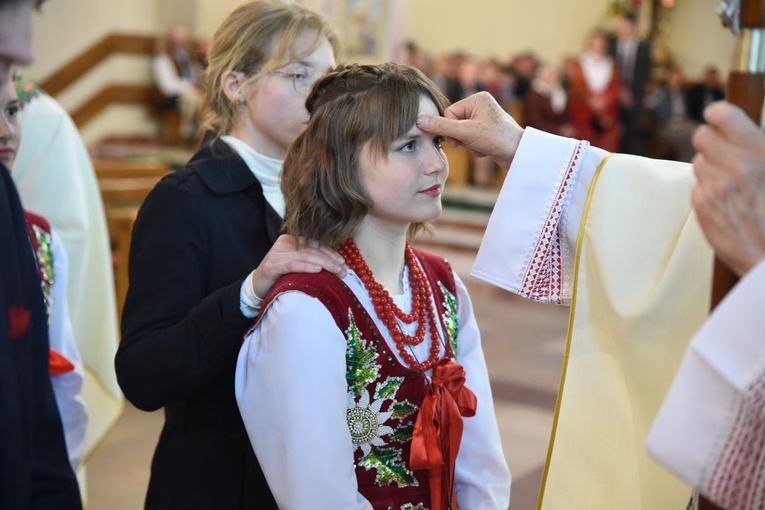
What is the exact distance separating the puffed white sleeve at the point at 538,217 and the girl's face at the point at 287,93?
445 mm

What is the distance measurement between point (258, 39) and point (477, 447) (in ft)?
2.98

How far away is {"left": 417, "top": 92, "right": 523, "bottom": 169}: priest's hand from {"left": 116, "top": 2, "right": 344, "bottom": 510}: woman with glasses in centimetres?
29

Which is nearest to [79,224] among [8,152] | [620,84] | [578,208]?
[8,152]

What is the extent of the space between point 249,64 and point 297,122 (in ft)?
0.51

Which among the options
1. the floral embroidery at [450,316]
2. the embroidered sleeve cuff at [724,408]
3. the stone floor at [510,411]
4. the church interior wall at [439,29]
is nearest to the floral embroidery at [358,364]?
the floral embroidery at [450,316]

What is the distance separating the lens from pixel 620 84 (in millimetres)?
9828

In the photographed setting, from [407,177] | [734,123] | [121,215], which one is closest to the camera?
[734,123]

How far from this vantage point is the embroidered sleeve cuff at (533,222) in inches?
64.2

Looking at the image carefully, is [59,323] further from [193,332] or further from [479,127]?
[479,127]

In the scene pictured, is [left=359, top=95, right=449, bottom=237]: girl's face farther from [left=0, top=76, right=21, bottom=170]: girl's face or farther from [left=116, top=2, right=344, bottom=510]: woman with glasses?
[left=0, top=76, right=21, bottom=170]: girl's face

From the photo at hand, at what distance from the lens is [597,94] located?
9.89 m

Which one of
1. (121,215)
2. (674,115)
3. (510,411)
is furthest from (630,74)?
(121,215)

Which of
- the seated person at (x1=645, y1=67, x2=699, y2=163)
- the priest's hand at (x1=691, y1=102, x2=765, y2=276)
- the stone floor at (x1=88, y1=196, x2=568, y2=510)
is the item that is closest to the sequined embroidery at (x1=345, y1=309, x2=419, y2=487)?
the priest's hand at (x1=691, y1=102, x2=765, y2=276)

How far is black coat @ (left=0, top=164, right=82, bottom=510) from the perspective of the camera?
1.11 meters
